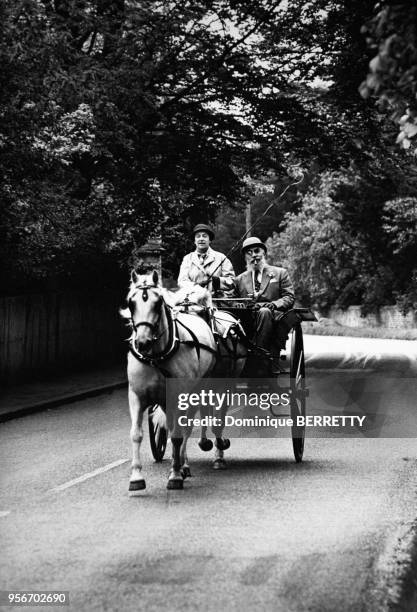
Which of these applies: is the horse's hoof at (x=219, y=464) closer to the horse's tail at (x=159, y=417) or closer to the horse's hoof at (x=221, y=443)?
the horse's hoof at (x=221, y=443)

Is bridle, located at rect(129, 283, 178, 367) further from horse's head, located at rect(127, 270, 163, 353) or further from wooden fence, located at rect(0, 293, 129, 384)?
wooden fence, located at rect(0, 293, 129, 384)

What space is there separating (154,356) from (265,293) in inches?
112

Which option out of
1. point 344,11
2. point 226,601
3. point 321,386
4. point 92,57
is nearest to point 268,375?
point 226,601

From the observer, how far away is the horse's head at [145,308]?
8.34 m

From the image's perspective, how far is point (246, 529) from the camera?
7.25m

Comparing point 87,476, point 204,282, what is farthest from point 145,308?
point 204,282

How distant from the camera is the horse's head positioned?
8.34m

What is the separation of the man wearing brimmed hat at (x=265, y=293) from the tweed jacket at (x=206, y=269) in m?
0.28

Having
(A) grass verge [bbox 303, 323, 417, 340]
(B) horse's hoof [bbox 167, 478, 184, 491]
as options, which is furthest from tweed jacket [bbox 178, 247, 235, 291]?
(A) grass verge [bbox 303, 323, 417, 340]

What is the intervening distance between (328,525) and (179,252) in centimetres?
1885

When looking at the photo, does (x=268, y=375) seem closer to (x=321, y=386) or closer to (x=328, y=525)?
(x=328, y=525)

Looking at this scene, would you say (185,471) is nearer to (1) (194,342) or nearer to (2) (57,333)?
(1) (194,342)

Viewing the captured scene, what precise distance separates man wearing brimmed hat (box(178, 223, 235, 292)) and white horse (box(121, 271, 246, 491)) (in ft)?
5.24

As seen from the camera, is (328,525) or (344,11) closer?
(328,525)
